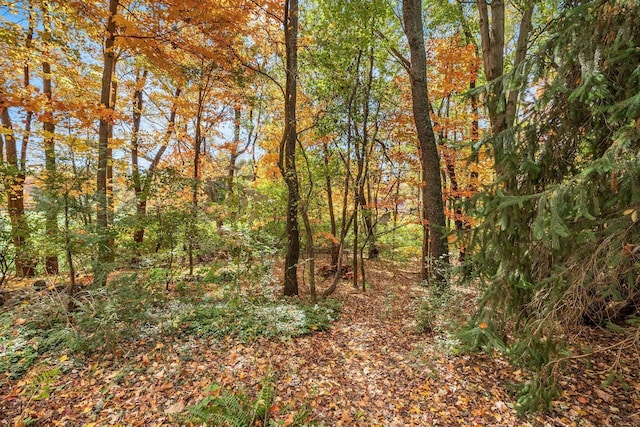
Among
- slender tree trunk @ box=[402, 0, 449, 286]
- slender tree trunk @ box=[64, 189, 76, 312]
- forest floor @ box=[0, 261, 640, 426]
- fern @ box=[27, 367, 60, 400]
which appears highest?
slender tree trunk @ box=[402, 0, 449, 286]

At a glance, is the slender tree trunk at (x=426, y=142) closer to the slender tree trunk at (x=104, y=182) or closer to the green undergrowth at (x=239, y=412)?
the green undergrowth at (x=239, y=412)

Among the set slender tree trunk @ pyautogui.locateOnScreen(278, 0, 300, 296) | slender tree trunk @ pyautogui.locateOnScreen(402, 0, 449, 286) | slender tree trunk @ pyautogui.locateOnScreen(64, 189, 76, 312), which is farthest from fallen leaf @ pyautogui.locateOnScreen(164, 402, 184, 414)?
slender tree trunk @ pyautogui.locateOnScreen(402, 0, 449, 286)

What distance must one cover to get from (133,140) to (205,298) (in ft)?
25.2

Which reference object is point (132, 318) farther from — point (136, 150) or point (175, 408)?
point (136, 150)

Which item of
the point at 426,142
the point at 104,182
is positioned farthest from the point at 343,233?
the point at 104,182

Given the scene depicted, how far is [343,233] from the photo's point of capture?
6934mm

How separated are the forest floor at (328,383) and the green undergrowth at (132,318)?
17 centimetres

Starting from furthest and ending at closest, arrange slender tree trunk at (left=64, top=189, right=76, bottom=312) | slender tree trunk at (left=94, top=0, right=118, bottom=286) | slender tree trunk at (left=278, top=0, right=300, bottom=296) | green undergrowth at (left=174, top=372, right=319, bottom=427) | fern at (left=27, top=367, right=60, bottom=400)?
slender tree trunk at (left=278, top=0, right=300, bottom=296) → slender tree trunk at (left=94, top=0, right=118, bottom=286) → slender tree trunk at (left=64, top=189, right=76, bottom=312) → fern at (left=27, top=367, right=60, bottom=400) → green undergrowth at (left=174, top=372, right=319, bottom=427)

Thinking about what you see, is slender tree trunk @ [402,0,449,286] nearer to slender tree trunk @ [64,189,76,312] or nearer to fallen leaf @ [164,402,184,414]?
fallen leaf @ [164,402,184,414]

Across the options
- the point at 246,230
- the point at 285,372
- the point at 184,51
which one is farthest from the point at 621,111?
the point at 184,51

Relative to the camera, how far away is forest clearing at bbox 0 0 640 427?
230 centimetres

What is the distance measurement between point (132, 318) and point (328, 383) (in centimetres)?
325

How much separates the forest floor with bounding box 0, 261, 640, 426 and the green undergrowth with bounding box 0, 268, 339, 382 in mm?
172

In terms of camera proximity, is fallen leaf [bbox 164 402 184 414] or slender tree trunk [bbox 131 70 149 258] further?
slender tree trunk [bbox 131 70 149 258]
